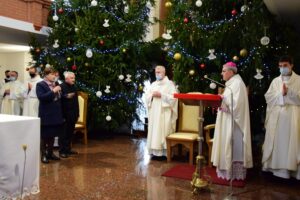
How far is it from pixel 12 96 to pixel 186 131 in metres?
4.61

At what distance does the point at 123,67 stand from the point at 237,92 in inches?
162

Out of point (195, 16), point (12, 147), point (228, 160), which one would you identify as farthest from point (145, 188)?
point (195, 16)

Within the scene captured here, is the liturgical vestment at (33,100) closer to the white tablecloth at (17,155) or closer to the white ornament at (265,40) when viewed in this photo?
the white tablecloth at (17,155)

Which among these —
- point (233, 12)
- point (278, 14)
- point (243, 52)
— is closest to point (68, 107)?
point (243, 52)

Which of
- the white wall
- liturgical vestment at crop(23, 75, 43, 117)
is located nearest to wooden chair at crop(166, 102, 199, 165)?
liturgical vestment at crop(23, 75, 43, 117)

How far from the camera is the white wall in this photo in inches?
522

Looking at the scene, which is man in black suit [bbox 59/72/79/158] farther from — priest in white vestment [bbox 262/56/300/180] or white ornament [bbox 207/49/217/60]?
priest in white vestment [bbox 262/56/300/180]

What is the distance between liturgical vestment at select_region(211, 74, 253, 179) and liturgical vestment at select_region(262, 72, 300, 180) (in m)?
0.45

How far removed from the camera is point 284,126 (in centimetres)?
510

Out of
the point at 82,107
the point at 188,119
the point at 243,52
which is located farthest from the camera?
the point at 82,107

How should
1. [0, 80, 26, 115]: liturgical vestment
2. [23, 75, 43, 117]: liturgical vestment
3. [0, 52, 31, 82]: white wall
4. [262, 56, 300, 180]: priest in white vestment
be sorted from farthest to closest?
[0, 52, 31, 82]: white wall, [0, 80, 26, 115]: liturgical vestment, [23, 75, 43, 117]: liturgical vestment, [262, 56, 300, 180]: priest in white vestment

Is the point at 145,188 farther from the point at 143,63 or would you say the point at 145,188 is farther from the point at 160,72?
the point at 143,63

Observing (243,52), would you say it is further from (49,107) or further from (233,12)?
(49,107)

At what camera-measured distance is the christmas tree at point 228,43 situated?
5734mm
